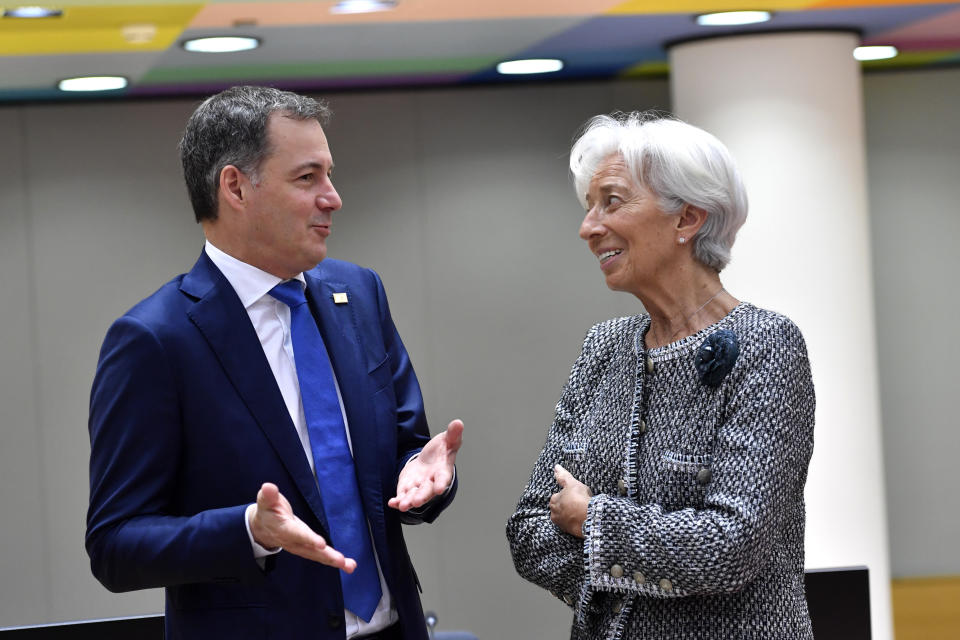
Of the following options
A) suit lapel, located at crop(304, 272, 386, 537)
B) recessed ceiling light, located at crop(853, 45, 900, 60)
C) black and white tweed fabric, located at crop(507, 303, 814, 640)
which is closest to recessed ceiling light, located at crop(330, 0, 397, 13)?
suit lapel, located at crop(304, 272, 386, 537)

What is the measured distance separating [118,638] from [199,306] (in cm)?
114

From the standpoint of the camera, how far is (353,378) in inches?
84.0

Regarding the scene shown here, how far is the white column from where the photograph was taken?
187 inches

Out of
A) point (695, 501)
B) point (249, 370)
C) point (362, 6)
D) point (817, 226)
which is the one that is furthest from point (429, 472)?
point (817, 226)

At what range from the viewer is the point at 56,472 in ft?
18.4

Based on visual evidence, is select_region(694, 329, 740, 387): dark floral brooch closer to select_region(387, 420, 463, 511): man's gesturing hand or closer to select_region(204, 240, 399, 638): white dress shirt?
select_region(387, 420, 463, 511): man's gesturing hand

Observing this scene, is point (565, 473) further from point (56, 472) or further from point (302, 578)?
point (56, 472)

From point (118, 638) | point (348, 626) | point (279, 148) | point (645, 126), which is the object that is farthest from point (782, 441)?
point (118, 638)

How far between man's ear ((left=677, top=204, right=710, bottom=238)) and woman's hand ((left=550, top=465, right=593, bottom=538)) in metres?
0.50

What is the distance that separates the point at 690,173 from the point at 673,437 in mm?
487

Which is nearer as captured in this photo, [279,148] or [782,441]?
[782,441]

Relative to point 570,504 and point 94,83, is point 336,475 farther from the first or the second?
point 94,83

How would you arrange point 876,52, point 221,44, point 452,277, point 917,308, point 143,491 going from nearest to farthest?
point 143,491 < point 221,44 < point 876,52 < point 452,277 < point 917,308

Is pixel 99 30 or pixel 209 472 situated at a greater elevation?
pixel 99 30
